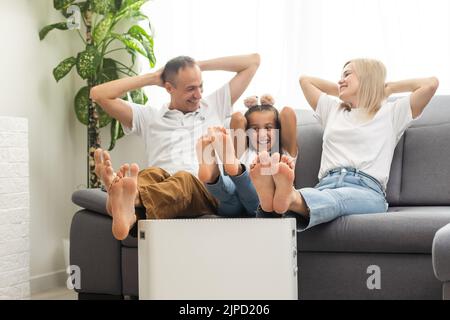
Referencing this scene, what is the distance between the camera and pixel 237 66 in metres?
2.93

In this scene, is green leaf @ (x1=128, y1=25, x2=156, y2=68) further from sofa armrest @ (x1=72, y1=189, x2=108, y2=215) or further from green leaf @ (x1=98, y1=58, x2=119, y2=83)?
sofa armrest @ (x1=72, y1=189, x2=108, y2=215)

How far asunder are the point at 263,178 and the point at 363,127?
33.4 inches

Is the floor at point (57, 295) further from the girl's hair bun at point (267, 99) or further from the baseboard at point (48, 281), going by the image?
the girl's hair bun at point (267, 99)

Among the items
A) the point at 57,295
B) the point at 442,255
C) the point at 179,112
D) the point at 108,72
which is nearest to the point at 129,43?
the point at 108,72

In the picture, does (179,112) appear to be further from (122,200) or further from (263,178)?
(263,178)

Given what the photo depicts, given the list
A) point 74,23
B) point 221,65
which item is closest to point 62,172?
point 74,23

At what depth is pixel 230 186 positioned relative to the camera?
7.47 feet

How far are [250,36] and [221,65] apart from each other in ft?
2.35

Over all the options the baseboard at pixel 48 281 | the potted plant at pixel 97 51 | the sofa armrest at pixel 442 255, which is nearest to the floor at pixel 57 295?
the baseboard at pixel 48 281

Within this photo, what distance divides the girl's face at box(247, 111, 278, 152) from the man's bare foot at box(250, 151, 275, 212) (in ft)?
1.82

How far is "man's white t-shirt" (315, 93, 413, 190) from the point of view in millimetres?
2664
